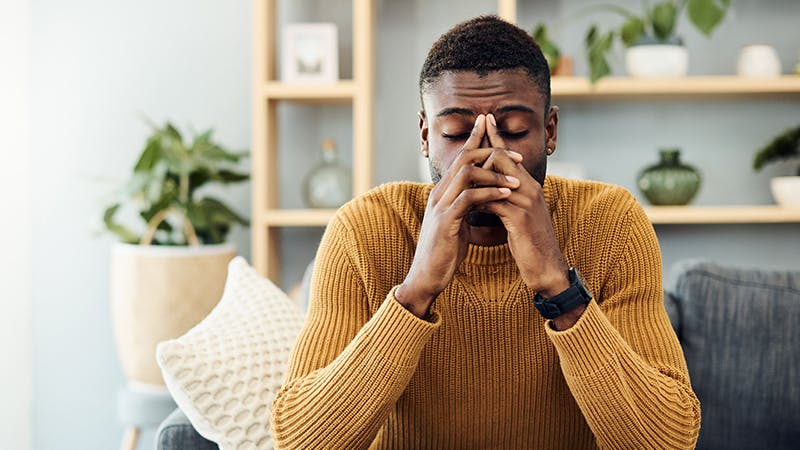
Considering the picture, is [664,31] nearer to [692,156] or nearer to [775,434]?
[692,156]

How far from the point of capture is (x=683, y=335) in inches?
69.7

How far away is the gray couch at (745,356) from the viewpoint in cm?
169

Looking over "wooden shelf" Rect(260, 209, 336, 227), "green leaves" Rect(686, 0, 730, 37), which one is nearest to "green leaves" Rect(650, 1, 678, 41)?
"green leaves" Rect(686, 0, 730, 37)

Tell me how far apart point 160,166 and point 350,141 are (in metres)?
0.68

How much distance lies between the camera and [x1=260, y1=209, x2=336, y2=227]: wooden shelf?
248 cm

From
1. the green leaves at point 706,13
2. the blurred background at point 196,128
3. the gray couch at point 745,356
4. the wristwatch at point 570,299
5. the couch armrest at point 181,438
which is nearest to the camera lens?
the wristwatch at point 570,299

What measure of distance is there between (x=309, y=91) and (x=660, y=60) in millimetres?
1089

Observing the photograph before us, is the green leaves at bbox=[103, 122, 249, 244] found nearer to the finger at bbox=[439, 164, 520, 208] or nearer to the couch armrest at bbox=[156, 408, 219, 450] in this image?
the couch armrest at bbox=[156, 408, 219, 450]

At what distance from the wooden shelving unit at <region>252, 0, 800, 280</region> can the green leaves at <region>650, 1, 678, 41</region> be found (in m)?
0.14

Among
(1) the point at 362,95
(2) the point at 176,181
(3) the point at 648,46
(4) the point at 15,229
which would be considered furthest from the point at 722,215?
(4) the point at 15,229

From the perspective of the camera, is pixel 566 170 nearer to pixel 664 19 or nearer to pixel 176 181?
pixel 664 19

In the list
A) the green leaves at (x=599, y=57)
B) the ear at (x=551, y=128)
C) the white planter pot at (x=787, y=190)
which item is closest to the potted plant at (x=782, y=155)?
the white planter pot at (x=787, y=190)

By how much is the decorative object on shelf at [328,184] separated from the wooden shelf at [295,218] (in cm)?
7

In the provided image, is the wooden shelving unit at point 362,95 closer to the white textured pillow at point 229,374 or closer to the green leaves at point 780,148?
the green leaves at point 780,148
